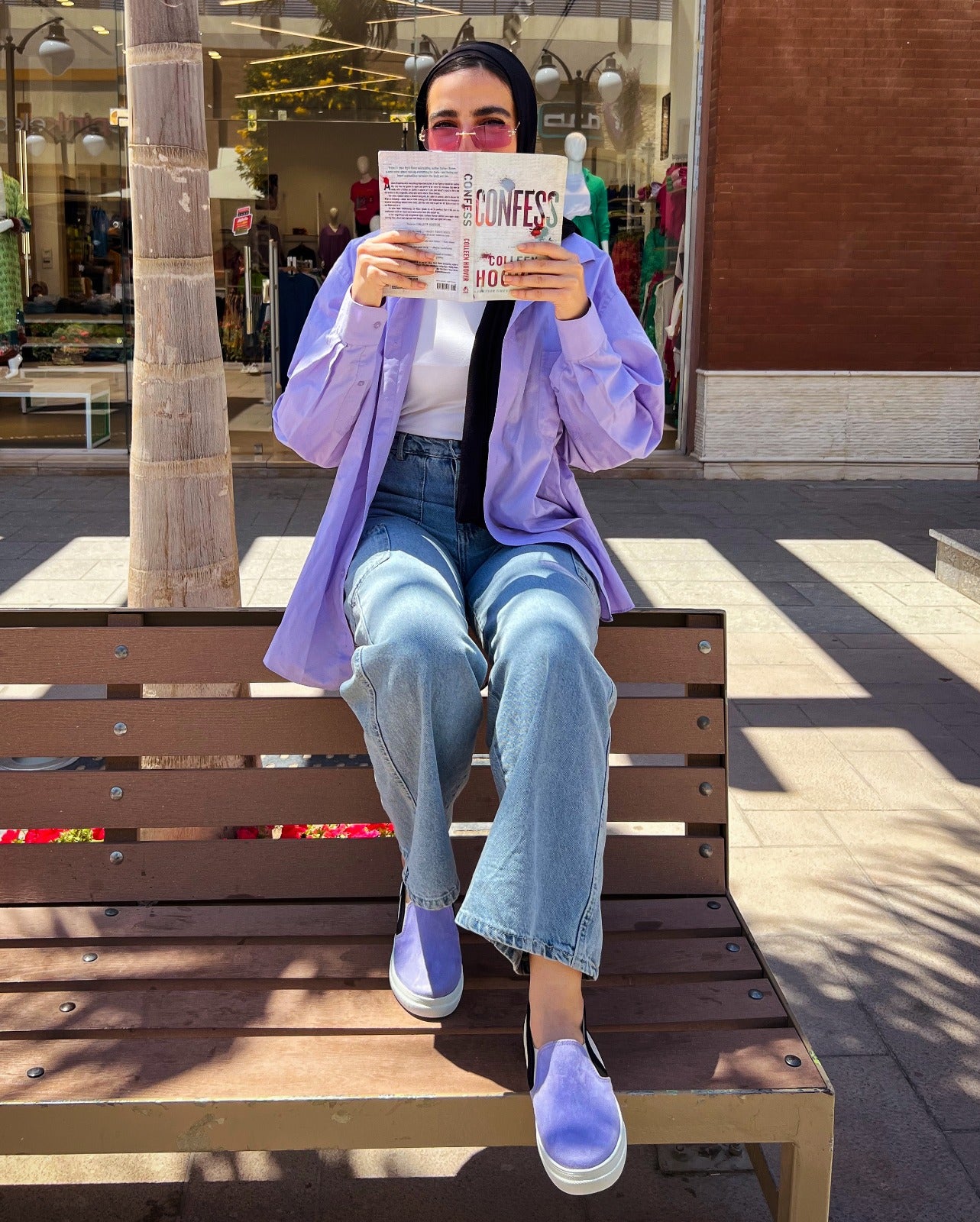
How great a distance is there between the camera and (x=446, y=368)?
2.56 m

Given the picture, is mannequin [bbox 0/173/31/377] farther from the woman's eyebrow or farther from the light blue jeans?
the light blue jeans

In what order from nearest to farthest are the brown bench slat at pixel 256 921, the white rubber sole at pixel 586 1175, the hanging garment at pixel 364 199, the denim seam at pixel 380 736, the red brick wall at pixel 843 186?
1. the white rubber sole at pixel 586 1175
2. the denim seam at pixel 380 736
3. the brown bench slat at pixel 256 921
4. the red brick wall at pixel 843 186
5. the hanging garment at pixel 364 199

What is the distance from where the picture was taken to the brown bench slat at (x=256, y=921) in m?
2.32

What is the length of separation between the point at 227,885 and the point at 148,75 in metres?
1.90

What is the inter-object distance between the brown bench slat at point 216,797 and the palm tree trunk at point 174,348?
60 cm

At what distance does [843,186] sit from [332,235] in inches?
172

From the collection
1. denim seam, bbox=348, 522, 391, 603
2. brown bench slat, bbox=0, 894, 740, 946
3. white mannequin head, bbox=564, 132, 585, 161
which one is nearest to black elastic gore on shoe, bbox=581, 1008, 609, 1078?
brown bench slat, bbox=0, 894, 740, 946

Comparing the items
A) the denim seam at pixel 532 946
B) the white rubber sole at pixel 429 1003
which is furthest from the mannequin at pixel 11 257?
the denim seam at pixel 532 946

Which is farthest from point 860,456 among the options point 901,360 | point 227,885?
point 227,885

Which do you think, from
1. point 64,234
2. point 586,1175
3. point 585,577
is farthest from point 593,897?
point 64,234

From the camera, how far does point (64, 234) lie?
10.5 m

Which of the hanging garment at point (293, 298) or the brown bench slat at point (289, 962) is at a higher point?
the hanging garment at point (293, 298)

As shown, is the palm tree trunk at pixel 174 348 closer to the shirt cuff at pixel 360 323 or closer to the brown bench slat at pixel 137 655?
the brown bench slat at pixel 137 655

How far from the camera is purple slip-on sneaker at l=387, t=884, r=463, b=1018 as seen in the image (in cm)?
206
